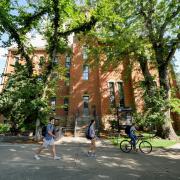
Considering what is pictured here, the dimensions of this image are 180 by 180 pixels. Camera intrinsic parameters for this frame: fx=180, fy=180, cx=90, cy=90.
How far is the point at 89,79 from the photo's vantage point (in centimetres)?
2584

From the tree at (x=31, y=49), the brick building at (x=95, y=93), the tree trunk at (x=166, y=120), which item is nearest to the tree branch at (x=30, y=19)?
the tree at (x=31, y=49)

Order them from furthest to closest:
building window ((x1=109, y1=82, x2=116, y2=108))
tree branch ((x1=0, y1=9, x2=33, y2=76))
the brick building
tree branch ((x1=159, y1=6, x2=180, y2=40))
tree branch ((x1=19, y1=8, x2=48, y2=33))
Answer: building window ((x1=109, y1=82, x2=116, y2=108))
the brick building
tree branch ((x1=19, y1=8, x2=48, y2=33))
tree branch ((x1=159, y1=6, x2=180, y2=40))
tree branch ((x1=0, y1=9, x2=33, y2=76))

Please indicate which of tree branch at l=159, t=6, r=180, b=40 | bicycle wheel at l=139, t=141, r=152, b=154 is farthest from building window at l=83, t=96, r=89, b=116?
bicycle wheel at l=139, t=141, r=152, b=154

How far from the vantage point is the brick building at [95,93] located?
938 inches

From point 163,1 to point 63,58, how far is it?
55.7 feet

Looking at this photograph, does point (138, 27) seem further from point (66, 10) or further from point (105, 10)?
point (66, 10)

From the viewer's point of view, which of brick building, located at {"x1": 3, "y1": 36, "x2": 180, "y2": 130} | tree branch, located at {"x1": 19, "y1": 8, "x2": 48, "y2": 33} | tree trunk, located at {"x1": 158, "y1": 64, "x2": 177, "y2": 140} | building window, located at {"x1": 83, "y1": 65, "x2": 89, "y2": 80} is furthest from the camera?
building window, located at {"x1": 83, "y1": 65, "x2": 89, "y2": 80}

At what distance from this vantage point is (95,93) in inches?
991

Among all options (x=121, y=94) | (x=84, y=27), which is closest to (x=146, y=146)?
(x=84, y=27)

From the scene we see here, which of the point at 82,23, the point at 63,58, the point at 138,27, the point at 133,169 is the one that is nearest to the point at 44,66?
the point at 82,23

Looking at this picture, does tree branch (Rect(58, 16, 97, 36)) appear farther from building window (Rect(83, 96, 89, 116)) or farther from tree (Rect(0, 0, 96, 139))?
building window (Rect(83, 96, 89, 116))

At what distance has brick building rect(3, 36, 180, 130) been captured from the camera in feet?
78.2

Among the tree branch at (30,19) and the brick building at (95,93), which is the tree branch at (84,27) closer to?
the tree branch at (30,19)

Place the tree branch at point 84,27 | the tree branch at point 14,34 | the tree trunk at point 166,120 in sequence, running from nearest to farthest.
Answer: the tree branch at point 14,34 → the tree trunk at point 166,120 → the tree branch at point 84,27
